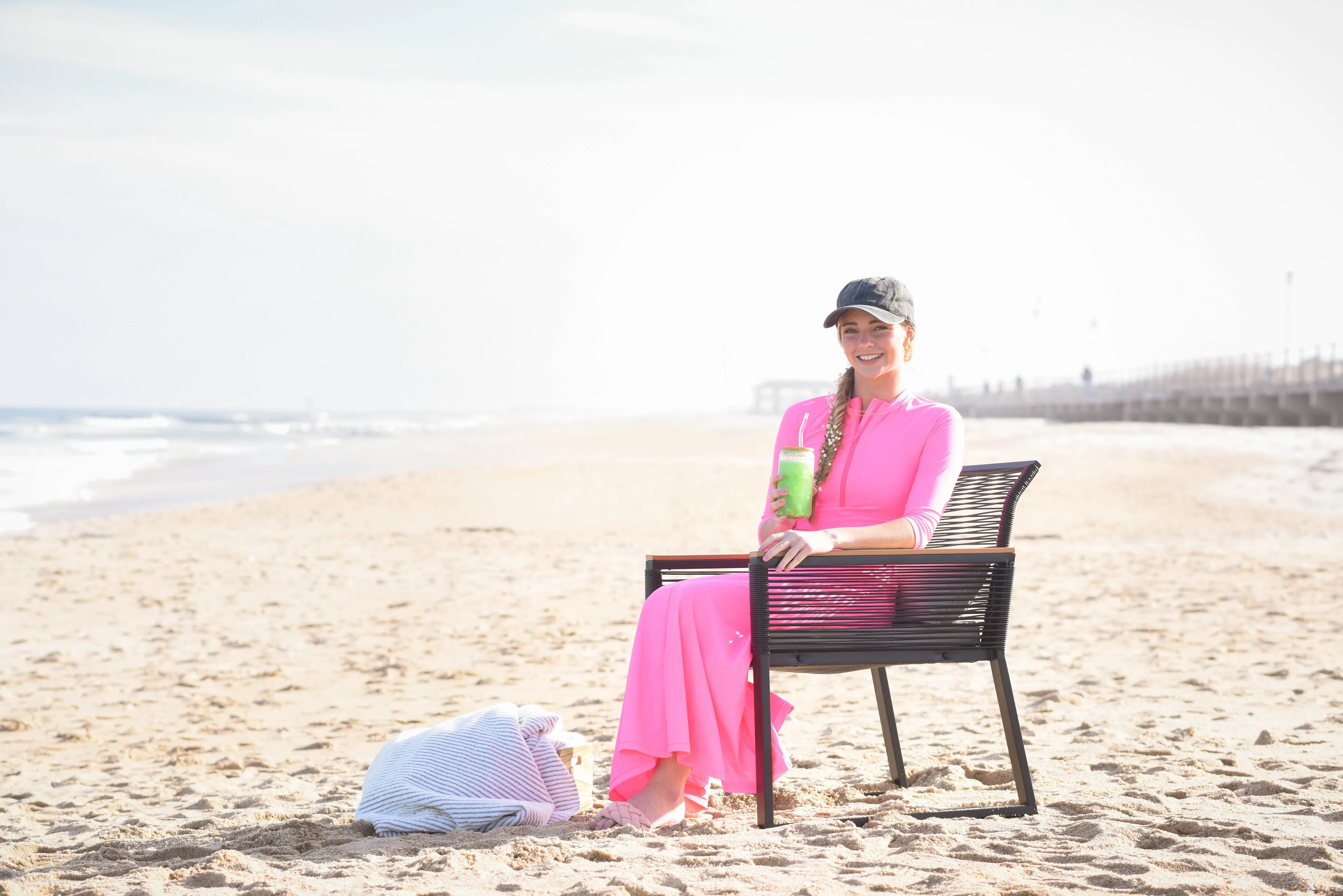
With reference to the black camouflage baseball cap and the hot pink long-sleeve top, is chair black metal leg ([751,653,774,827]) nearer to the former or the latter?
the hot pink long-sleeve top

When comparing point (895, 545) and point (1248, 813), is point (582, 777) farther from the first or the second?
point (1248, 813)

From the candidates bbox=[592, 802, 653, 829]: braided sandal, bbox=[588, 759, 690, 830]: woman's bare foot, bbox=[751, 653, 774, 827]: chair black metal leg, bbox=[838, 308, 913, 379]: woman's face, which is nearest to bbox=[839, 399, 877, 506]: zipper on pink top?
bbox=[838, 308, 913, 379]: woman's face

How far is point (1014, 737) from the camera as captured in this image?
128 inches

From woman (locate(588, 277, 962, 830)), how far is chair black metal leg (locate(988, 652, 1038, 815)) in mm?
427

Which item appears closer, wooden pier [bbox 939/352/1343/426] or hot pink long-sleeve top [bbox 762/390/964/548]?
hot pink long-sleeve top [bbox 762/390/964/548]

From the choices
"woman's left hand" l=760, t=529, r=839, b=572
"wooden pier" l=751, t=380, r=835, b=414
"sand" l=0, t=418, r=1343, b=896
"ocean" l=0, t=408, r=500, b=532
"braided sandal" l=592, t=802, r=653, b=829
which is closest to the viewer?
"sand" l=0, t=418, r=1343, b=896

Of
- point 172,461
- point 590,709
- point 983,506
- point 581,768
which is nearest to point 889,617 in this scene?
point 983,506

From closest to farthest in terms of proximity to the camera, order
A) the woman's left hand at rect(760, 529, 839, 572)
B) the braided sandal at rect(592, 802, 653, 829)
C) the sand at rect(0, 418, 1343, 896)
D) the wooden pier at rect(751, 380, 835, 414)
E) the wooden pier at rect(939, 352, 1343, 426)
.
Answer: the sand at rect(0, 418, 1343, 896) < the woman's left hand at rect(760, 529, 839, 572) < the braided sandal at rect(592, 802, 653, 829) < the wooden pier at rect(939, 352, 1343, 426) < the wooden pier at rect(751, 380, 835, 414)

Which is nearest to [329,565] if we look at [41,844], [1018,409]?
[41,844]

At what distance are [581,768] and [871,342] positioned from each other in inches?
59.7

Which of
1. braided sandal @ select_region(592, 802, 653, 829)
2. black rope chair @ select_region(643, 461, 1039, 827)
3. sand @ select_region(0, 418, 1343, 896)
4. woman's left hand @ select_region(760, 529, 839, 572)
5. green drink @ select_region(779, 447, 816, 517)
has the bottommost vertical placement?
sand @ select_region(0, 418, 1343, 896)

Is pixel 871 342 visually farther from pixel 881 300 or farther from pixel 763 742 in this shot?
pixel 763 742

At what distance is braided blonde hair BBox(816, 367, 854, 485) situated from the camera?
349cm

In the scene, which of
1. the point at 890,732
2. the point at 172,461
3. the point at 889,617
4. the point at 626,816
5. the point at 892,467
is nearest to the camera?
the point at 626,816
